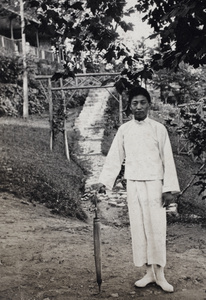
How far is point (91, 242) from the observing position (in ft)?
20.3

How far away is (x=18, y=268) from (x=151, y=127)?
96.3 inches

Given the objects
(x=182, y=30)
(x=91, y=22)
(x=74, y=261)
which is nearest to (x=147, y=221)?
(x=74, y=261)

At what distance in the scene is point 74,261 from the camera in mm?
5113

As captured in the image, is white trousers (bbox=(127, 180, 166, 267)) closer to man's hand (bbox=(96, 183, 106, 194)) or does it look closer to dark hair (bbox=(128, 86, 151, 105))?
man's hand (bbox=(96, 183, 106, 194))

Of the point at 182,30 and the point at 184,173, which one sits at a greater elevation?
the point at 182,30

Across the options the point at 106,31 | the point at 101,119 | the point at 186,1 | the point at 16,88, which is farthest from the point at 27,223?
the point at 16,88

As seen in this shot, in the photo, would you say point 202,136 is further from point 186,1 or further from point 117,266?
point 186,1

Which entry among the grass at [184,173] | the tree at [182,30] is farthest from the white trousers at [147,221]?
the grass at [184,173]

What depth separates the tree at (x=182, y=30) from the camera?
2.78m

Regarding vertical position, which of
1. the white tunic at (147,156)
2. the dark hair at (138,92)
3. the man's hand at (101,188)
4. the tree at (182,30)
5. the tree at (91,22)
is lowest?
the man's hand at (101,188)

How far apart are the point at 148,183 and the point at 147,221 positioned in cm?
40

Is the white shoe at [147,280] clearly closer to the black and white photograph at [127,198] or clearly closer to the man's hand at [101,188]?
the black and white photograph at [127,198]

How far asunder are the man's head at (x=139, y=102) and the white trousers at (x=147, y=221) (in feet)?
2.35

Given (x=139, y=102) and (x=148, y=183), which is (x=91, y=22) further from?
(x=148, y=183)
